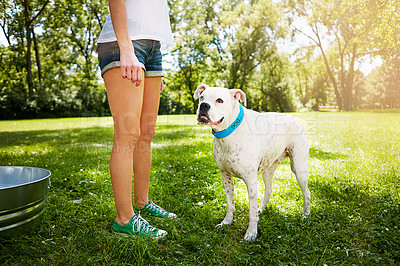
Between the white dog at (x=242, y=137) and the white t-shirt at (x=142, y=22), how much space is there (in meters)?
0.74

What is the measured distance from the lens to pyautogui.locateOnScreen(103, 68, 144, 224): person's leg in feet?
7.37

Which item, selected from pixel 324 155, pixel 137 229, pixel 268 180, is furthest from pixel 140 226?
pixel 324 155

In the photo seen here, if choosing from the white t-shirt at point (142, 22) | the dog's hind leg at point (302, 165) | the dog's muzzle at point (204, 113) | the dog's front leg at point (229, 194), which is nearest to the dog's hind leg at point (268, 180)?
the dog's hind leg at point (302, 165)

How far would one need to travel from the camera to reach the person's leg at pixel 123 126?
225cm

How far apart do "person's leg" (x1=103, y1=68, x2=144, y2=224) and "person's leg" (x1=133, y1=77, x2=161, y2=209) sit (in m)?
0.35

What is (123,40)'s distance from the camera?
2.11 m

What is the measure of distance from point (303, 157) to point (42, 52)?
110 feet

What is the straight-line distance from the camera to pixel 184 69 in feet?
107

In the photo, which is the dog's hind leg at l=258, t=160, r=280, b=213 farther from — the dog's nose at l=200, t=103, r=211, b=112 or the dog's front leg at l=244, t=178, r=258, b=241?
the dog's nose at l=200, t=103, r=211, b=112

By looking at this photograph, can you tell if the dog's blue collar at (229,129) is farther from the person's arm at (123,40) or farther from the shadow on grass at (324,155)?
the shadow on grass at (324,155)

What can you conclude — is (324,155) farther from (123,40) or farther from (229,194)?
(123,40)

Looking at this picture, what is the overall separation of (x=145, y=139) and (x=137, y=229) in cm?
94

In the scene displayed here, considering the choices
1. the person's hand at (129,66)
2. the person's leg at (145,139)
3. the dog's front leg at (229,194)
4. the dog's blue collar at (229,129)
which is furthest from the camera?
the dog's front leg at (229,194)

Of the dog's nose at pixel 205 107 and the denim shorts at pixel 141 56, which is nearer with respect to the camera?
the denim shorts at pixel 141 56
